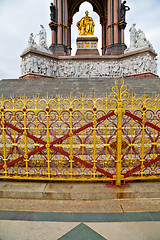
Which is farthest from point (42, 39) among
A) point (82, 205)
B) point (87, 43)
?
point (82, 205)

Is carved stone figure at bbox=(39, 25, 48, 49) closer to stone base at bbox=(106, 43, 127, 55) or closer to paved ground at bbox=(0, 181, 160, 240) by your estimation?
stone base at bbox=(106, 43, 127, 55)

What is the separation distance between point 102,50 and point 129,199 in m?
23.2

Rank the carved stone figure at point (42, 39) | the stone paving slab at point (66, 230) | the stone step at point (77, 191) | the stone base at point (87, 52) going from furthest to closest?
the stone base at point (87, 52) → the carved stone figure at point (42, 39) → the stone step at point (77, 191) → the stone paving slab at point (66, 230)

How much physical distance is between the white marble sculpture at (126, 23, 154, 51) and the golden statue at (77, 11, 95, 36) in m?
4.87

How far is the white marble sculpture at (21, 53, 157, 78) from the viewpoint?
14109 millimetres

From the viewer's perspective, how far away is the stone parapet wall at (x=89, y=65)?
1410 centimetres

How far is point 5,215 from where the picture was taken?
2297 millimetres

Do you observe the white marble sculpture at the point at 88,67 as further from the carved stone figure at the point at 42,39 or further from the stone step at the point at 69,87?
the stone step at the point at 69,87

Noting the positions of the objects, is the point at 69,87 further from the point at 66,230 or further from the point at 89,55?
the point at 66,230

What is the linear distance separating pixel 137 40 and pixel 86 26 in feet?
22.3

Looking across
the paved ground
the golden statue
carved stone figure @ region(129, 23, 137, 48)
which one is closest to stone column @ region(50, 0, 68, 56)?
the golden statue

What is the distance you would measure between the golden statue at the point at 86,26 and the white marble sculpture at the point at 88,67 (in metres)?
4.72

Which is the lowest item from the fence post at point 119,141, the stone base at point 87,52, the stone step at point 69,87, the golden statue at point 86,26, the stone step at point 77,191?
the stone step at point 77,191

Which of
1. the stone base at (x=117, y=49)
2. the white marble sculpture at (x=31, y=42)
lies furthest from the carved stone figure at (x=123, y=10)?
the white marble sculpture at (x=31, y=42)
